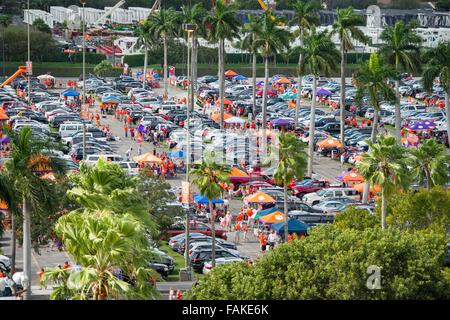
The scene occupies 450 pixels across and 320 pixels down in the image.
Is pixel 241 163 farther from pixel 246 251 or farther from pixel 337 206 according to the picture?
pixel 246 251

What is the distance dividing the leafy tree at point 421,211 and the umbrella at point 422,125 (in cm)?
3636

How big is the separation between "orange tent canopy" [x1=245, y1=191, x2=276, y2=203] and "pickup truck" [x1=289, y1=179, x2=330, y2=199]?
5.18 meters

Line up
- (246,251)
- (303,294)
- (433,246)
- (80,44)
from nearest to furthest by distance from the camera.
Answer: (303,294)
(433,246)
(246,251)
(80,44)

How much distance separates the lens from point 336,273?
43656mm

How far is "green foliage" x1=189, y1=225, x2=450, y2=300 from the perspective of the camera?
43.3 metres

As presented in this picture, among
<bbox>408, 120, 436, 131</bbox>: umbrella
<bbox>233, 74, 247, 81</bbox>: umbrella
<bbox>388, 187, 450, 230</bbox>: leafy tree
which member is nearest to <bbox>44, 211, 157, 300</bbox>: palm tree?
<bbox>388, 187, 450, 230</bbox>: leafy tree

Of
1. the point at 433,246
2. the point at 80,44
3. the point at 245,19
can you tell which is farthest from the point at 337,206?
the point at 245,19

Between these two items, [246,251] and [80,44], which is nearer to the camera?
[246,251]

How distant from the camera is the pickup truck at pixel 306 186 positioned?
74562 mm

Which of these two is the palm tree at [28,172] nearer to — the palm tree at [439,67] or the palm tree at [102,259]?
the palm tree at [102,259]

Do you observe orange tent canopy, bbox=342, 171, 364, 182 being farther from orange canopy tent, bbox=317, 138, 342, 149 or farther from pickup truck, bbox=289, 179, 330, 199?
orange canopy tent, bbox=317, 138, 342, 149

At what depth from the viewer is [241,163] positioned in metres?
79.6

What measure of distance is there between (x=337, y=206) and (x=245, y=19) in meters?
105
